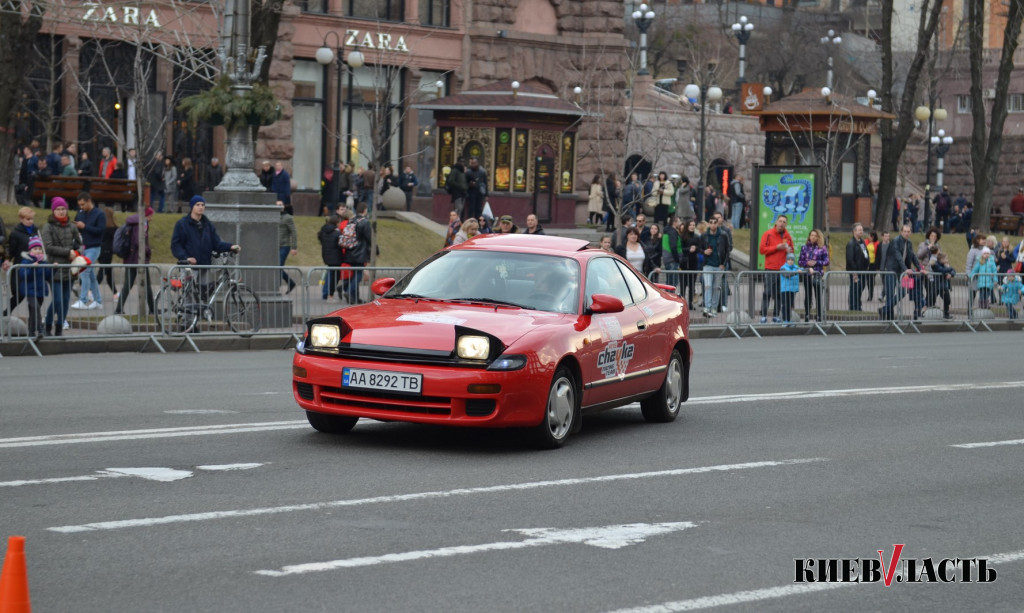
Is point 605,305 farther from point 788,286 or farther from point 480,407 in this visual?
point 788,286

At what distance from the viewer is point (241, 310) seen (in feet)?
68.9

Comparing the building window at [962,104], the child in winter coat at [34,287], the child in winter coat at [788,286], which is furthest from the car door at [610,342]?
the building window at [962,104]

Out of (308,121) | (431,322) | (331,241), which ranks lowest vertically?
(331,241)

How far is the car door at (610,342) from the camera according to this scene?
11398 millimetres

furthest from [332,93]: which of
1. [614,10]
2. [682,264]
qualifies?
[682,264]

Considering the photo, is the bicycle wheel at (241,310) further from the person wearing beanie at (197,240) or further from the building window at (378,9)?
the building window at (378,9)

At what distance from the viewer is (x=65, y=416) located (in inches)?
486

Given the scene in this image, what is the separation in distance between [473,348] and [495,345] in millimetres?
143

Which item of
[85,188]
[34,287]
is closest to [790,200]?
[85,188]

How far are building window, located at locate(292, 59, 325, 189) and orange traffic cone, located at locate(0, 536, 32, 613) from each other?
41.8 meters

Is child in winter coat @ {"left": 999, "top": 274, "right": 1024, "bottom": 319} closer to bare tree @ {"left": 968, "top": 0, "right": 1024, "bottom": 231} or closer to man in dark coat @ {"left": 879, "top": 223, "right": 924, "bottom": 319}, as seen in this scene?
man in dark coat @ {"left": 879, "top": 223, "right": 924, "bottom": 319}

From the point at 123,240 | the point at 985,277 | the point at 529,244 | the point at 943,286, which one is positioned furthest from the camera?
the point at 985,277

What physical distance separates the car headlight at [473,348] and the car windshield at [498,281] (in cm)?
99

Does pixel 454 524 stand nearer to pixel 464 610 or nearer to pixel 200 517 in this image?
pixel 200 517
